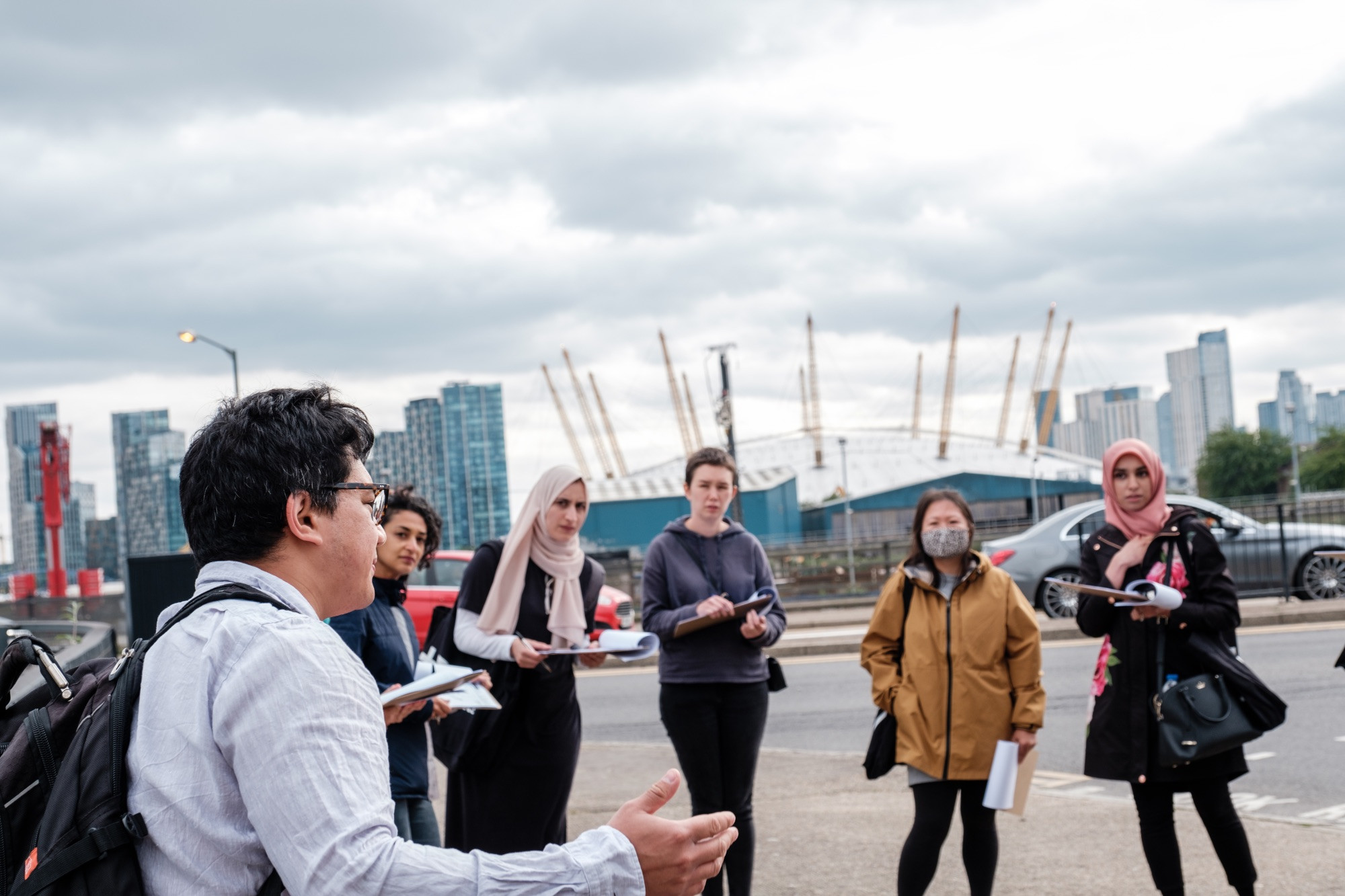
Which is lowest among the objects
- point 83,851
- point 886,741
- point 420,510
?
point 886,741

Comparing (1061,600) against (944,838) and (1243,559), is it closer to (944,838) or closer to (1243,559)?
(1243,559)

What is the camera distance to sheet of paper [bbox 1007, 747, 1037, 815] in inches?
177

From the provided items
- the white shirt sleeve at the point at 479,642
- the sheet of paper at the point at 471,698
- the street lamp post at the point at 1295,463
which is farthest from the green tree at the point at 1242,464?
the sheet of paper at the point at 471,698

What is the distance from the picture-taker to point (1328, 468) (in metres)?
81.6

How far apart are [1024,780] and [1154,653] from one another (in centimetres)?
68

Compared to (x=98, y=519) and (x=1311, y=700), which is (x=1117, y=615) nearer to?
(x=1311, y=700)

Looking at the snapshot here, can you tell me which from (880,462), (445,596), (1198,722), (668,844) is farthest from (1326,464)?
(668,844)

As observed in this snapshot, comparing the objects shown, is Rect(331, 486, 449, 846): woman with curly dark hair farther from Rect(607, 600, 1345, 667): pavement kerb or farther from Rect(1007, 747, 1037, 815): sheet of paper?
Rect(607, 600, 1345, 667): pavement kerb

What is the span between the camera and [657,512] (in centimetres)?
6041

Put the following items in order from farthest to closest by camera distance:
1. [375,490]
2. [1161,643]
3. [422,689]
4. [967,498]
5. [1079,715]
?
[967,498] → [1079,715] → [1161,643] → [422,689] → [375,490]

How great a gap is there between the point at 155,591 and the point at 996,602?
6.40 metres

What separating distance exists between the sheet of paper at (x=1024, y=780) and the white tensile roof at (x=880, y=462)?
65873 millimetres

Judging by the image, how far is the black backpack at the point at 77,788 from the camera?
1.51m

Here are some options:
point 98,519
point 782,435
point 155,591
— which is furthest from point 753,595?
point 98,519
